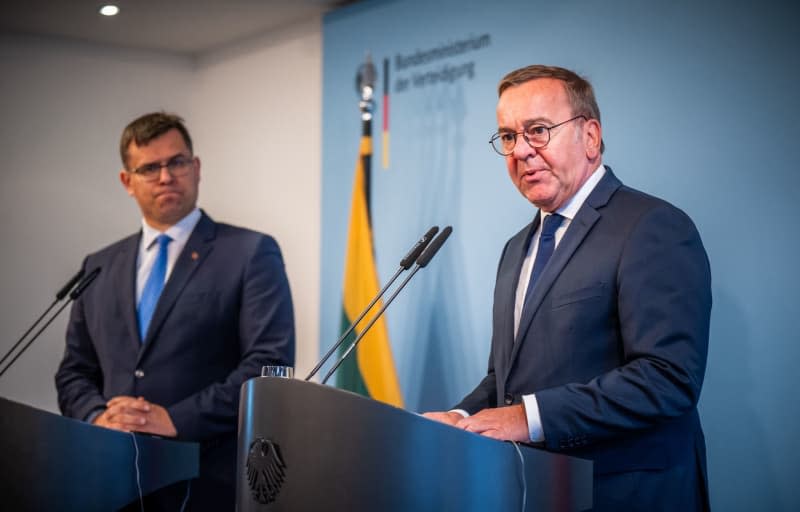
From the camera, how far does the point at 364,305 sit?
468 cm

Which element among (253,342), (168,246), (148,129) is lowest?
(253,342)

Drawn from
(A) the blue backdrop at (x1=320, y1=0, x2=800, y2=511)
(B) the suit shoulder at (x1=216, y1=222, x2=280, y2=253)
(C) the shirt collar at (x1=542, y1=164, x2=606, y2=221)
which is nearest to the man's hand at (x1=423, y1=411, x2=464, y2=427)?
(C) the shirt collar at (x1=542, y1=164, x2=606, y2=221)

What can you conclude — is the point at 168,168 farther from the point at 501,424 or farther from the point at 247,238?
the point at 501,424

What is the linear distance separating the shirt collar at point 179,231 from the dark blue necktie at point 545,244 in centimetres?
161

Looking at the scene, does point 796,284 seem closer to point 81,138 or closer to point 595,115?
point 595,115

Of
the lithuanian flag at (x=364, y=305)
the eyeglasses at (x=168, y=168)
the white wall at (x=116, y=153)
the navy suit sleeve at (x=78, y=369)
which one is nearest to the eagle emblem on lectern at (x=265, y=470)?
the navy suit sleeve at (x=78, y=369)

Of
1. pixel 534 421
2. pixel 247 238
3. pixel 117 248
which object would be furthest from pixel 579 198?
pixel 117 248

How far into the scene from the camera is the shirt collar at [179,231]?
144 inches

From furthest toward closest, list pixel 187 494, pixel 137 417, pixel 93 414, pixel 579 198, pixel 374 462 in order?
pixel 93 414 → pixel 137 417 → pixel 187 494 → pixel 579 198 → pixel 374 462

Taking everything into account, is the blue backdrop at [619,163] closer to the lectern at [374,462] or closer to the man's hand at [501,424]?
the man's hand at [501,424]

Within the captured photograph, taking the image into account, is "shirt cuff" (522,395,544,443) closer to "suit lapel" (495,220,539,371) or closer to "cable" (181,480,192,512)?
"suit lapel" (495,220,539,371)

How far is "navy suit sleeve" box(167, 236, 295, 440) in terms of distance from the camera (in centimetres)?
321

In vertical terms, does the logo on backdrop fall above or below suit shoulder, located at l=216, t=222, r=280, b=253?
above

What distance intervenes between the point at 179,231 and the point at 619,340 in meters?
1.96
